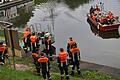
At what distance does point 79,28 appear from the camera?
40219mm

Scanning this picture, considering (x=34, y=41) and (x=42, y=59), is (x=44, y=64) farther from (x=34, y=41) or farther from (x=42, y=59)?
(x=34, y=41)

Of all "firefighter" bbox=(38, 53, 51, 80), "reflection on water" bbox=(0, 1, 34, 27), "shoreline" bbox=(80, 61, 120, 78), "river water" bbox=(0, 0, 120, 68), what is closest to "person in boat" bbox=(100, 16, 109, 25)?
"river water" bbox=(0, 0, 120, 68)

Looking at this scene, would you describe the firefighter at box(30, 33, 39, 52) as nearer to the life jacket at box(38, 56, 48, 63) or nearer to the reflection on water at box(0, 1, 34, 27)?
the life jacket at box(38, 56, 48, 63)

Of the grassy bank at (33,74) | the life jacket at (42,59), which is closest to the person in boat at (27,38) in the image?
the grassy bank at (33,74)

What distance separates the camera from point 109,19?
3528 cm

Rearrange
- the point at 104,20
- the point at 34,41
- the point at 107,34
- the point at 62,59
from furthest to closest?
1. the point at 107,34
2. the point at 104,20
3. the point at 34,41
4. the point at 62,59

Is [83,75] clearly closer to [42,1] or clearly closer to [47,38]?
[47,38]

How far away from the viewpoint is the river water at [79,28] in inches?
1080

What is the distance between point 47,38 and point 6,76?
23.6ft

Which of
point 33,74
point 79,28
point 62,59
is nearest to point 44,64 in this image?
point 62,59

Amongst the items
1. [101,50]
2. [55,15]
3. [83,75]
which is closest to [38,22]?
[55,15]

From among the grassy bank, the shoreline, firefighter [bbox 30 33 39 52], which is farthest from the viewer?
firefighter [bbox 30 33 39 52]

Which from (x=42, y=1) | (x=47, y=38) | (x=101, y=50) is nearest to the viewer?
(x=47, y=38)

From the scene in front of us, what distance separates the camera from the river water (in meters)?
27.4
